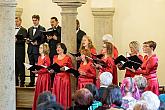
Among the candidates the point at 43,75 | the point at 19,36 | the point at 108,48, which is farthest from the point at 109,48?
the point at 19,36

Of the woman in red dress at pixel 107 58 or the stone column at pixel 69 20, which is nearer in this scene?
the woman in red dress at pixel 107 58

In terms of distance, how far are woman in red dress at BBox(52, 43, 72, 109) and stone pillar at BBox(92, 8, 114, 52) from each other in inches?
133

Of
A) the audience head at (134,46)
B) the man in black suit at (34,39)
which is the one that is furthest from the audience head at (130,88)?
the man in black suit at (34,39)

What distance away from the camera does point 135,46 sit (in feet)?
33.1

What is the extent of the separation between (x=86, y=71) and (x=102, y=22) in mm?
3707

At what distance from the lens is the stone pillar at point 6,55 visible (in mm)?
7023

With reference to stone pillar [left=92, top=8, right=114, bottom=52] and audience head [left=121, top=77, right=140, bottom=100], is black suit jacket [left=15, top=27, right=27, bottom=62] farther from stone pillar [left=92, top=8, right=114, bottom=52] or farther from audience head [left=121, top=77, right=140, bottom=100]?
audience head [left=121, top=77, right=140, bottom=100]

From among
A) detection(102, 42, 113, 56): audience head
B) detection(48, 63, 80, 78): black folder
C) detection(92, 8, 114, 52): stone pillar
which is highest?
detection(92, 8, 114, 52): stone pillar

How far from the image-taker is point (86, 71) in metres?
10.3

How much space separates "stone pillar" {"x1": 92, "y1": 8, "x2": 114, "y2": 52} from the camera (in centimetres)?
1373

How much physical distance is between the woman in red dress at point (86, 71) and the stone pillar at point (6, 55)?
130 inches

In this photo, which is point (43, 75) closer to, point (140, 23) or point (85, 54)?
point (85, 54)

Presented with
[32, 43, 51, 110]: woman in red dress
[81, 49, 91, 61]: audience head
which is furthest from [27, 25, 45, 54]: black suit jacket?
[81, 49, 91, 61]: audience head

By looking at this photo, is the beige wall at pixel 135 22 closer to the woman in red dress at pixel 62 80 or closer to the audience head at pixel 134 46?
the woman in red dress at pixel 62 80
